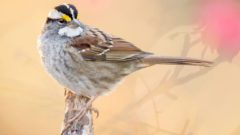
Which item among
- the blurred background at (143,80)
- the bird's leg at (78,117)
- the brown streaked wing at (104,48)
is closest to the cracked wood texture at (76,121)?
the bird's leg at (78,117)

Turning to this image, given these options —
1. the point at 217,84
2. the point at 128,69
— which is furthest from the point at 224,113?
the point at 128,69

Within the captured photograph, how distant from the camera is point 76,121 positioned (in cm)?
175

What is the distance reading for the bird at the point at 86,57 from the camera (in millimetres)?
1938

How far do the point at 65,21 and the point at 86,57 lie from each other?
0.13 m

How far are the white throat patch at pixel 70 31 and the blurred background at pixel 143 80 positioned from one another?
0.85 ft

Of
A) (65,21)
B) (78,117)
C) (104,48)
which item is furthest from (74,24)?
(78,117)

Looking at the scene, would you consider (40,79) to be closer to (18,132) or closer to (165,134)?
(18,132)

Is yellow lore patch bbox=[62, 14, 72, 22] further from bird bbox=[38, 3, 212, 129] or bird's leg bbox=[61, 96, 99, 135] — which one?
bird's leg bbox=[61, 96, 99, 135]

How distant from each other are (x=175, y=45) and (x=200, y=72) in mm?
115

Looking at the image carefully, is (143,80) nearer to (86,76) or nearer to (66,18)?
(86,76)

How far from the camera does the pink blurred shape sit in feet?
6.49

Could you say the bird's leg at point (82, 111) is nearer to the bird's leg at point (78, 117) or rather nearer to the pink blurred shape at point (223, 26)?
the bird's leg at point (78, 117)

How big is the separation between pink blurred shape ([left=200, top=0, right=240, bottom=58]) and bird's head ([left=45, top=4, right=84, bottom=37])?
1.14 ft

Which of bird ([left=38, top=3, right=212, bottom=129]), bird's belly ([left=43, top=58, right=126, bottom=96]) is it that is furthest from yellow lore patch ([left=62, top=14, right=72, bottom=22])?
bird's belly ([left=43, top=58, right=126, bottom=96])
